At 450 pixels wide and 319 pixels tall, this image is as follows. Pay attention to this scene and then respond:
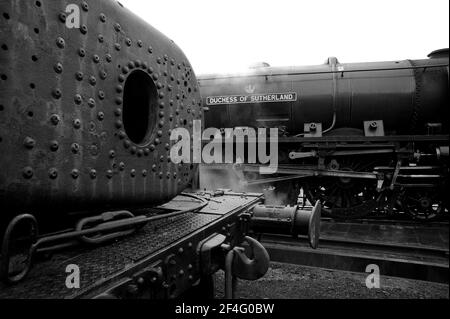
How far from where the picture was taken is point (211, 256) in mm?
1610

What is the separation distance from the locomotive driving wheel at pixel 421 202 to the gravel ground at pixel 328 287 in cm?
291

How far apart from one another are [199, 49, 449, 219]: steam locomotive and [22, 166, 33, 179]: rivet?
531 centimetres

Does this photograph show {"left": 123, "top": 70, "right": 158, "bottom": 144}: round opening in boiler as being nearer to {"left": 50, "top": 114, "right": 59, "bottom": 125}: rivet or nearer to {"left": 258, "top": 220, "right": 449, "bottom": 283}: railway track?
{"left": 50, "top": 114, "right": 59, "bottom": 125}: rivet

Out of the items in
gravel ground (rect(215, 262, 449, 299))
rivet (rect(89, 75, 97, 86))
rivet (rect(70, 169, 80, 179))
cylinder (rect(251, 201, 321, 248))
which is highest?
rivet (rect(89, 75, 97, 86))

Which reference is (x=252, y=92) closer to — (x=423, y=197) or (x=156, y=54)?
(x=423, y=197)

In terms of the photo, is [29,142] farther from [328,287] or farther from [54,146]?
[328,287]

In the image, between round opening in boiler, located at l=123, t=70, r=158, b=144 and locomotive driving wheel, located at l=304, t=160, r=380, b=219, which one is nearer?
round opening in boiler, located at l=123, t=70, r=158, b=144

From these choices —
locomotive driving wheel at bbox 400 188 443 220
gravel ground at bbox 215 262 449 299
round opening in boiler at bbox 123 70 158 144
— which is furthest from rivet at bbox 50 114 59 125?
locomotive driving wheel at bbox 400 188 443 220

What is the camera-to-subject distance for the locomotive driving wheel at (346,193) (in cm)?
600

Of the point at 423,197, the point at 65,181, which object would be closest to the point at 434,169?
the point at 423,197

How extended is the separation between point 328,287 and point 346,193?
3188mm

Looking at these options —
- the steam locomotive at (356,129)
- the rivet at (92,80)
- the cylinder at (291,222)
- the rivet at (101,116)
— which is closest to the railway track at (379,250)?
the cylinder at (291,222)

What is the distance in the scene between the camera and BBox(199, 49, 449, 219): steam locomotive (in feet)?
19.0

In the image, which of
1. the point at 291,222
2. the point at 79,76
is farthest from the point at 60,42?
the point at 291,222
